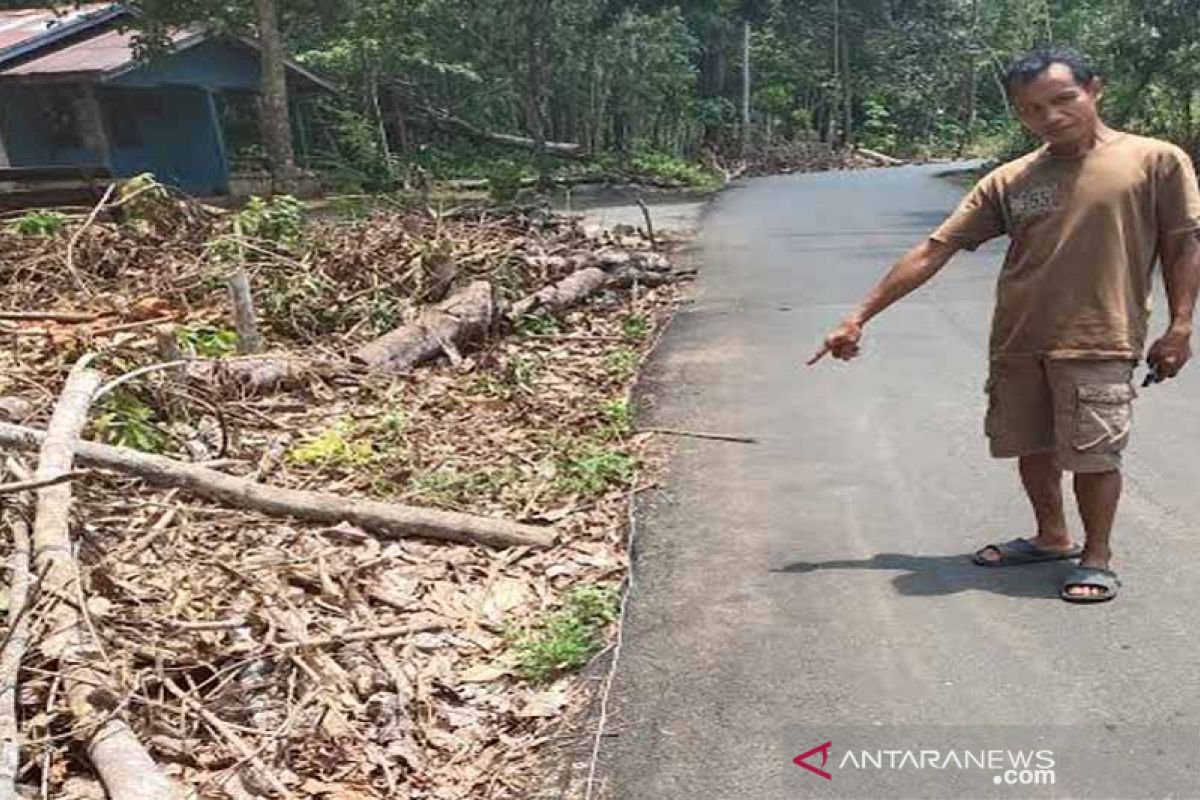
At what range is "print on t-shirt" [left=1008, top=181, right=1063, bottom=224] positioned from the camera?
334 centimetres

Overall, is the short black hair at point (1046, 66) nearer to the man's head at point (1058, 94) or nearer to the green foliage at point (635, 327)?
the man's head at point (1058, 94)

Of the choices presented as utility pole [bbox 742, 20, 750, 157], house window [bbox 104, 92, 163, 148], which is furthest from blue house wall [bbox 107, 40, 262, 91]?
utility pole [bbox 742, 20, 750, 157]

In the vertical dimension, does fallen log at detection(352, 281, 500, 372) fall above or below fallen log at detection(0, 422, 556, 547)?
below

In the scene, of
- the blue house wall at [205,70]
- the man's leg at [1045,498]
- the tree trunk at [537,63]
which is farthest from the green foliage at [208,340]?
the tree trunk at [537,63]

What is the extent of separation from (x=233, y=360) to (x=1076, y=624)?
5.02 m

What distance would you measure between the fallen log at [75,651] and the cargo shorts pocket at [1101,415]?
2.88m

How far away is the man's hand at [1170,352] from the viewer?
11.0 ft

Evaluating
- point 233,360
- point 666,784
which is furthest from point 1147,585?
point 233,360

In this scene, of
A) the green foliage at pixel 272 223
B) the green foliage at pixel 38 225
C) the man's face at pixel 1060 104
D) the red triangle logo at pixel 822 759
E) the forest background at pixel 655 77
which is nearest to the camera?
the red triangle logo at pixel 822 759

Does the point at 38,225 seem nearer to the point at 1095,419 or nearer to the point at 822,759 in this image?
the point at 822,759

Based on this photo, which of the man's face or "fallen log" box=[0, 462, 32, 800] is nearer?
"fallen log" box=[0, 462, 32, 800]

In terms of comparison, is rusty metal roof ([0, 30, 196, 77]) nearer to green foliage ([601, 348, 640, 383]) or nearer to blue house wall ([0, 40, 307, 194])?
blue house wall ([0, 40, 307, 194])

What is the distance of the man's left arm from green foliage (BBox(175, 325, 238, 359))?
5.73 meters

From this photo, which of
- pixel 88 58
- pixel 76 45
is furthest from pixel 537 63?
pixel 76 45
